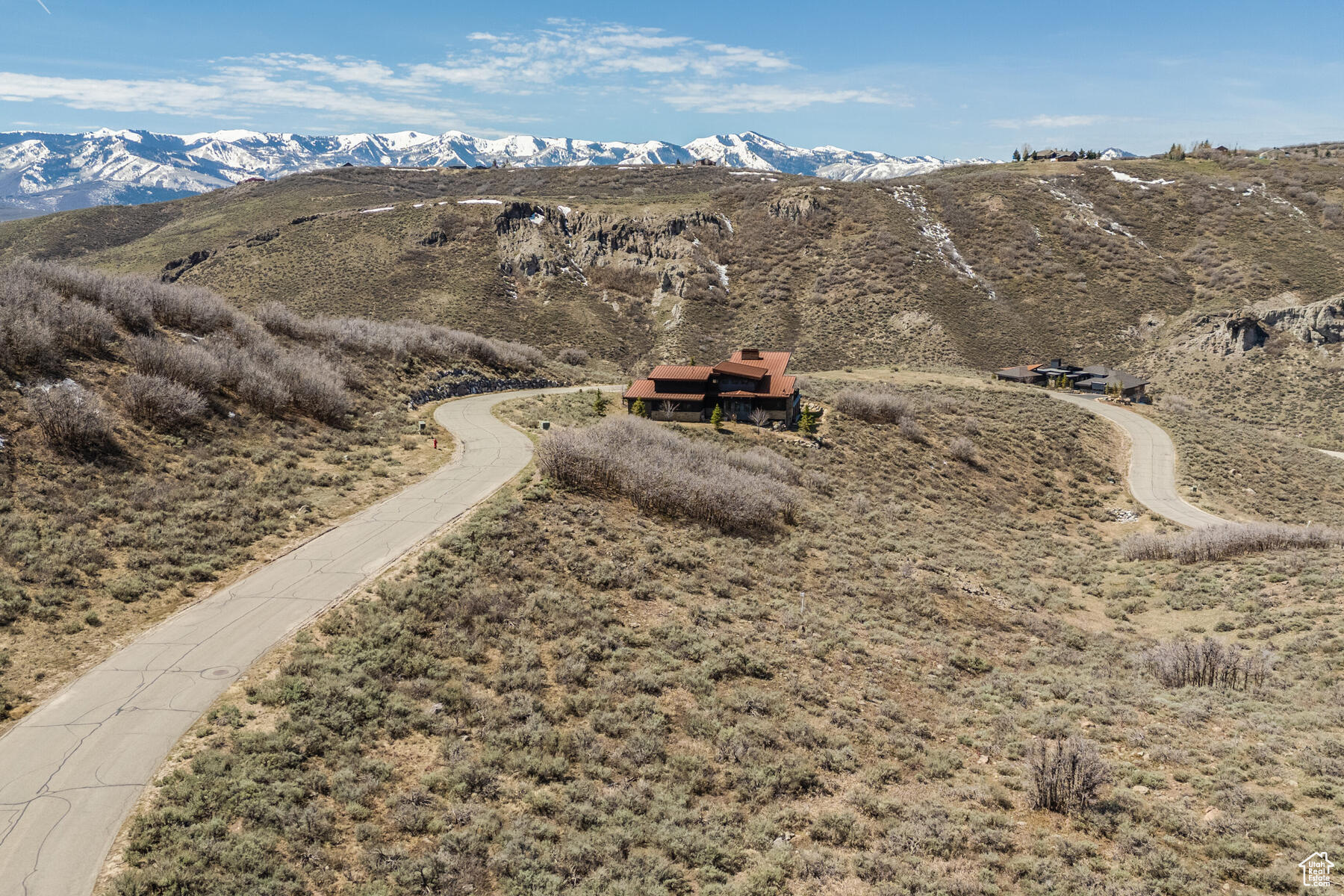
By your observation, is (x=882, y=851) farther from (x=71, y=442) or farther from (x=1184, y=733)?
(x=71, y=442)

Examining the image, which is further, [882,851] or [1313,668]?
[1313,668]

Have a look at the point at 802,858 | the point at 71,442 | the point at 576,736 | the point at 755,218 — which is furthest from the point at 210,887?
the point at 755,218

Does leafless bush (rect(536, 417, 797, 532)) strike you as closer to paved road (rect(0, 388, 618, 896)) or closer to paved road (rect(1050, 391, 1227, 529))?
paved road (rect(0, 388, 618, 896))

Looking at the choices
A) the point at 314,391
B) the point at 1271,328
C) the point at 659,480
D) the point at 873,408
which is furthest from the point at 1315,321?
the point at 314,391

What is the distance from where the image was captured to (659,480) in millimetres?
25031

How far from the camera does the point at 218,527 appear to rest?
61.3ft

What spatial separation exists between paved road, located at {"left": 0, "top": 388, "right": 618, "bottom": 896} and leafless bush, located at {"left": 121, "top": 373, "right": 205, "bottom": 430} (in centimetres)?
905

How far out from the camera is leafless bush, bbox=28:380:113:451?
19500 mm

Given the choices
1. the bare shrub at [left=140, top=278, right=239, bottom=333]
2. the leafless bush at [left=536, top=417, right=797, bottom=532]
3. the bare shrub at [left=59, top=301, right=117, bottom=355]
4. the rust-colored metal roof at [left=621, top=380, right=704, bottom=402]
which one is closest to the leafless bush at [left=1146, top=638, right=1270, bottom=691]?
the leafless bush at [left=536, top=417, right=797, bottom=532]

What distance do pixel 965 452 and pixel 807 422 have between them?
37.4 feet

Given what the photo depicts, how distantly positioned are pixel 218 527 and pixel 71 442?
6125 millimetres

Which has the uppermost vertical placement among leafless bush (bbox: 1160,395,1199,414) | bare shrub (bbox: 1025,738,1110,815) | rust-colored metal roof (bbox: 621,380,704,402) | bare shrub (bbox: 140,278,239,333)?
bare shrub (bbox: 140,278,239,333)

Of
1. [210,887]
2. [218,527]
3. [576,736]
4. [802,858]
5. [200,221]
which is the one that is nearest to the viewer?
[210,887]

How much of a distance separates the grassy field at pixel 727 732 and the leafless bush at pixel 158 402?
12.8 metres
